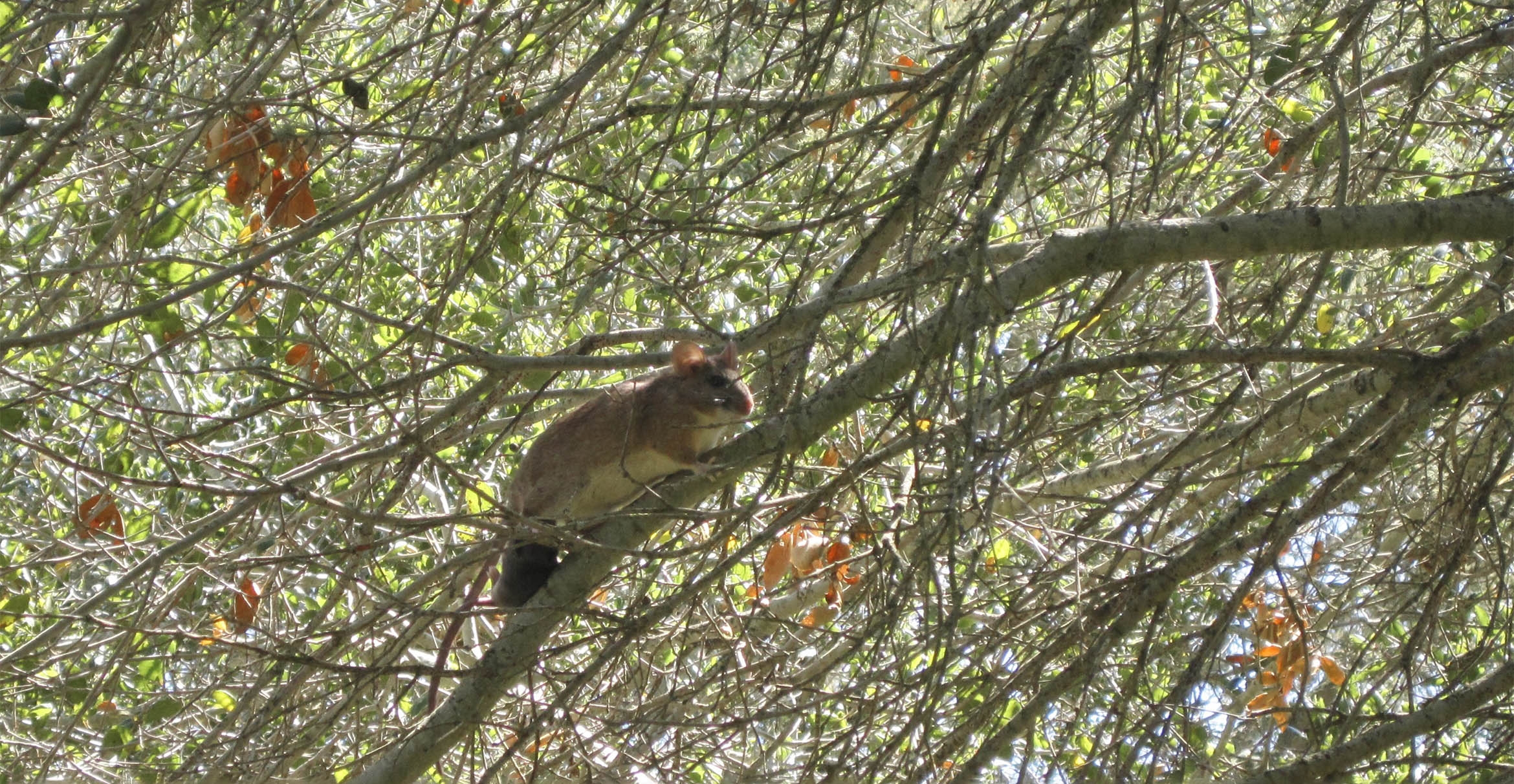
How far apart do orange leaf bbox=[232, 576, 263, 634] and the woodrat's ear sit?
1.77 metres

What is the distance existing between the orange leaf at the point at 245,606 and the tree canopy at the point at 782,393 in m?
0.05

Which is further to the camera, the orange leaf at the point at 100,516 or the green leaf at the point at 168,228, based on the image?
the orange leaf at the point at 100,516

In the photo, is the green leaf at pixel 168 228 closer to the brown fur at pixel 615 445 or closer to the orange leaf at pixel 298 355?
the orange leaf at pixel 298 355

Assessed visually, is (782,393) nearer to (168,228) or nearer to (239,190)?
(239,190)

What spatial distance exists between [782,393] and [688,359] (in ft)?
5.62

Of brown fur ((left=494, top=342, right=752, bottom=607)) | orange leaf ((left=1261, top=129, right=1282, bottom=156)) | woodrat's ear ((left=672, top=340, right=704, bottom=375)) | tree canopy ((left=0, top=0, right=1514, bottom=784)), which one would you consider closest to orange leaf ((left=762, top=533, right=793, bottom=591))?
tree canopy ((left=0, top=0, right=1514, bottom=784))

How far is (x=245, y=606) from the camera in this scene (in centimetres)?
421

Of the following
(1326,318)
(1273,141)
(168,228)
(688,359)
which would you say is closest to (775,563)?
(688,359)

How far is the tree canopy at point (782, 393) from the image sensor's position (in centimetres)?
285

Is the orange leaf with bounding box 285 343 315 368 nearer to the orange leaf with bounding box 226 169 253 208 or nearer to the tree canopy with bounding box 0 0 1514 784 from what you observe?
the tree canopy with bounding box 0 0 1514 784

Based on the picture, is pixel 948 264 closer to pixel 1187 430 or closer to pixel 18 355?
pixel 18 355

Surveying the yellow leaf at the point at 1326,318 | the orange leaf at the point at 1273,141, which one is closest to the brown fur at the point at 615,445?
the orange leaf at the point at 1273,141

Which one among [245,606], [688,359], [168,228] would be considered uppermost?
[688,359]

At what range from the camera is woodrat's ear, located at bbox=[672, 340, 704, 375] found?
16.9 ft
